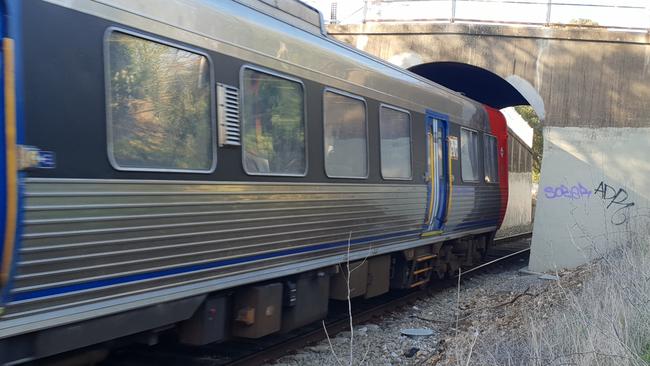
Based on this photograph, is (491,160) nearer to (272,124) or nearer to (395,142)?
(395,142)

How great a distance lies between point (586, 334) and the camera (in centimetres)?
431

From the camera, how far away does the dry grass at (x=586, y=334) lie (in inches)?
151

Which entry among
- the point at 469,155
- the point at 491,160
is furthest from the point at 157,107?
the point at 491,160

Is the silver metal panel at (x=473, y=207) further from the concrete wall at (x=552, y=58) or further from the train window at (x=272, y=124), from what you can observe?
the train window at (x=272, y=124)

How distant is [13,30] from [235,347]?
13.4 ft

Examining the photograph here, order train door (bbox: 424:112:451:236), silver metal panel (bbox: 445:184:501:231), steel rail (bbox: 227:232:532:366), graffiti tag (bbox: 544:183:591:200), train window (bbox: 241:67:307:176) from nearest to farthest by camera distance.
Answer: train window (bbox: 241:67:307:176) < steel rail (bbox: 227:232:532:366) < train door (bbox: 424:112:451:236) < silver metal panel (bbox: 445:184:501:231) < graffiti tag (bbox: 544:183:591:200)

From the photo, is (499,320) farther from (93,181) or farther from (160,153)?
Answer: (93,181)

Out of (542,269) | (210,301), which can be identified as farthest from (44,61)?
(542,269)

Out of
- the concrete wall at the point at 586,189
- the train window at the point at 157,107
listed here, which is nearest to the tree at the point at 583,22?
the concrete wall at the point at 586,189

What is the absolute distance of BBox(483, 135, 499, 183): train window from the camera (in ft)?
36.7

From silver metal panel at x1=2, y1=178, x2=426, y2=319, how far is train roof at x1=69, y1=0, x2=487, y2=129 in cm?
106

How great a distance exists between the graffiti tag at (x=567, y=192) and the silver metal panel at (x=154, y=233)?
6.84 m

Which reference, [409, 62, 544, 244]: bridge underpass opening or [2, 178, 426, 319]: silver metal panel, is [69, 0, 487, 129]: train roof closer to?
[2, 178, 426, 319]: silver metal panel

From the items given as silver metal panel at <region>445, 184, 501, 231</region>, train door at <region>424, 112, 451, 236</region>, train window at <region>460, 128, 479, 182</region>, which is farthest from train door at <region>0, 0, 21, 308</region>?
train window at <region>460, 128, 479, 182</region>
